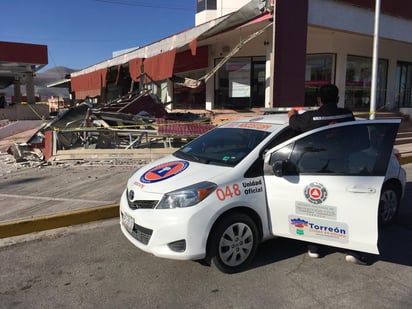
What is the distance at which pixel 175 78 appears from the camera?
13898 millimetres

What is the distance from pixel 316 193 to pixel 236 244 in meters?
0.94

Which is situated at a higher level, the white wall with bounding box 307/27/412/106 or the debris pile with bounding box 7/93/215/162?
the white wall with bounding box 307/27/412/106

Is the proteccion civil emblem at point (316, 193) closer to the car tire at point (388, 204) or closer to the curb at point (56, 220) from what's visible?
the car tire at point (388, 204)

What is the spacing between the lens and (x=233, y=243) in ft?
11.9

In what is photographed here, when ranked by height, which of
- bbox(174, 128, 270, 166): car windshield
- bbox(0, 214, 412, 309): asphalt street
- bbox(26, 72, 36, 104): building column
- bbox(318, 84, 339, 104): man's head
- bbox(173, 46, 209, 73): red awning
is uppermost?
bbox(173, 46, 209, 73): red awning

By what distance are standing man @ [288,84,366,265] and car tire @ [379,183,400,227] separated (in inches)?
50.5

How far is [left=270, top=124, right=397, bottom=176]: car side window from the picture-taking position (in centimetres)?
369

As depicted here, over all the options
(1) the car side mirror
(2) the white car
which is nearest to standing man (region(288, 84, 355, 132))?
(2) the white car

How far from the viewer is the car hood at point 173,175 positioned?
3581 mm

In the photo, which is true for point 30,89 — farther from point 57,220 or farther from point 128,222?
point 128,222

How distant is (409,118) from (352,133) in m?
13.5

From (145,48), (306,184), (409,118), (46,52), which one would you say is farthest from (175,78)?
(46,52)

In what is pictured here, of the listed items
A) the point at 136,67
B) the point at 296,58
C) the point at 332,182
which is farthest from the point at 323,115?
the point at 136,67

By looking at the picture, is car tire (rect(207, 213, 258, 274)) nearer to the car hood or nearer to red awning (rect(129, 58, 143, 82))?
the car hood
